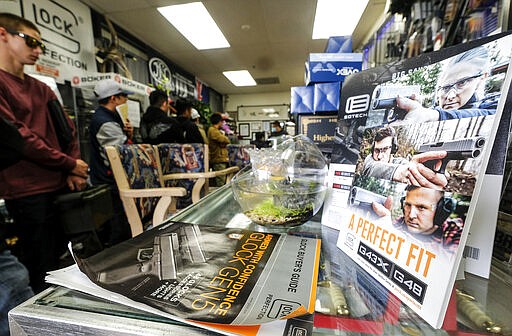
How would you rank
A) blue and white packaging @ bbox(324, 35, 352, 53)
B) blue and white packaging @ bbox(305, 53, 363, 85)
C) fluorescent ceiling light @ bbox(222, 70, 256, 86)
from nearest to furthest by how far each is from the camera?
blue and white packaging @ bbox(305, 53, 363, 85) < blue and white packaging @ bbox(324, 35, 352, 53) < fluorescent ceiling light @ bbox(222, 70, 256, 86)

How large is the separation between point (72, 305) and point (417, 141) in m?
0.43

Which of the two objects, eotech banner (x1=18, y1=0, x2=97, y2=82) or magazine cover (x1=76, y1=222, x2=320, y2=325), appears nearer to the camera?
magazine cover (x1=76, y1=222, x2=320, y2=325)

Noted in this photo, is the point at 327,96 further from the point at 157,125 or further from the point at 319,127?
the point at 157,125

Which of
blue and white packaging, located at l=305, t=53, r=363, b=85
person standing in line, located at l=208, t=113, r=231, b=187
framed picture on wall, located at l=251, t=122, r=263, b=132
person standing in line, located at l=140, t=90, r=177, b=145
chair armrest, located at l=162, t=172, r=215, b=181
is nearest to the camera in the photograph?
blue and white packaging, located at l=305, t=53, r=363, b=85

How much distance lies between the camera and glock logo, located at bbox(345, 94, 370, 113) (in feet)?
1.43

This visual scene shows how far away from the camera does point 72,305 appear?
25cm

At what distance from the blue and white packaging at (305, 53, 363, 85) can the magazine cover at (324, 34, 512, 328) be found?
1.47 feet

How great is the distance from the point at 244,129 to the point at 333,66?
24.2ft

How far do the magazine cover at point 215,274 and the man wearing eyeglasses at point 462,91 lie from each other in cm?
24

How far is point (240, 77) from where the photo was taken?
577 centimetres

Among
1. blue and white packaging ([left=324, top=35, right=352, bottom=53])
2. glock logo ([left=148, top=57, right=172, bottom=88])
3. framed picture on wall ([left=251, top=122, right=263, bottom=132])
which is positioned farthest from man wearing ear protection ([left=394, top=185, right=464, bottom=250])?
framed picture on wall ([left=251, top=122, right=263, bottom=132])

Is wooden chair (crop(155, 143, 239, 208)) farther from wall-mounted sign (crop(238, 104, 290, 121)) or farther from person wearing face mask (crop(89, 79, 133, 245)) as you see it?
wall-mounted sign (crop(238, 104, 290, 121))

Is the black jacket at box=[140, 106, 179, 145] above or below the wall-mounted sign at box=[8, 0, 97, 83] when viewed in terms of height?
below

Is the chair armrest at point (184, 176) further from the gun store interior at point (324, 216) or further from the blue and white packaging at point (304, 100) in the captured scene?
the blue and white packaging at point (304, 100)
